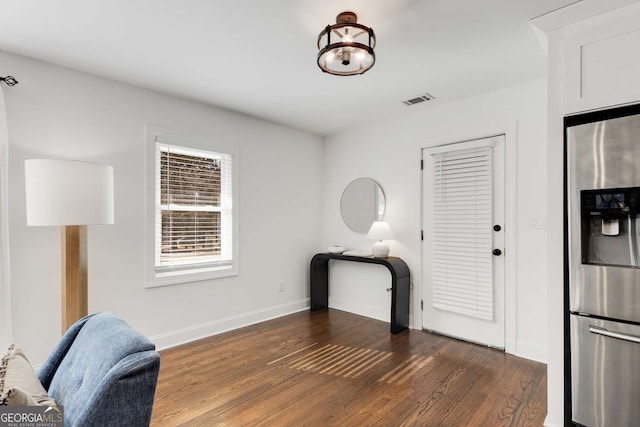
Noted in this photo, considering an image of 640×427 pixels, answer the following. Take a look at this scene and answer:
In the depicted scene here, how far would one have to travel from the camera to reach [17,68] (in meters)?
2.50

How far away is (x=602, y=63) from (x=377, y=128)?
Answer: 251cm

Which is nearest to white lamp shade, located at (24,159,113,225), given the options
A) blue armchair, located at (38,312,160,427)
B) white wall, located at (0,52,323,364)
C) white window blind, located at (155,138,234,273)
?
white wall, located at (0,52,323,364)

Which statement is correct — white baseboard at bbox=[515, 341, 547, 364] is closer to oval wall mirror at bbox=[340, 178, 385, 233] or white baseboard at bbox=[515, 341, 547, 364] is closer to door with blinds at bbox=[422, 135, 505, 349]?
door with blinds at bbox=[422, 135, 505, 349]

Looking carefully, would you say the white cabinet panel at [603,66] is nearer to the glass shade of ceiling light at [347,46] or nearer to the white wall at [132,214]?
the glass shade of ceiling light at [347,46]

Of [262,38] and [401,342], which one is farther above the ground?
[262,38]

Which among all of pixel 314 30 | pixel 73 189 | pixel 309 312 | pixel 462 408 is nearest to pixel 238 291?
pixel 309 312

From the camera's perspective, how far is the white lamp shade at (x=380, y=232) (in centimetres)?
384

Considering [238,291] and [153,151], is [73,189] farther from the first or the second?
[238,291]

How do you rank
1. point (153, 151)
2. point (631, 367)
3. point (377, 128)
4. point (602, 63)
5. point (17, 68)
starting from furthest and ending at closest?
point (377, 128) < point (153, 151) < point (17, 68) < point (602, 63) < point (631, 367)

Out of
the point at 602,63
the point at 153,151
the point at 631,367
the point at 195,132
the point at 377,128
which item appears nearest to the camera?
the point at 631,367

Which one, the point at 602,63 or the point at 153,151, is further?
the point at 153,151

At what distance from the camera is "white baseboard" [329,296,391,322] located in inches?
160

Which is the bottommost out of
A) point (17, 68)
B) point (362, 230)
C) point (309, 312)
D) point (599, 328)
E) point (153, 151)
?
point (309, 312)

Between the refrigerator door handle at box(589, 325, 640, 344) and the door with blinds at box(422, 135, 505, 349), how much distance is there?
138 cm
